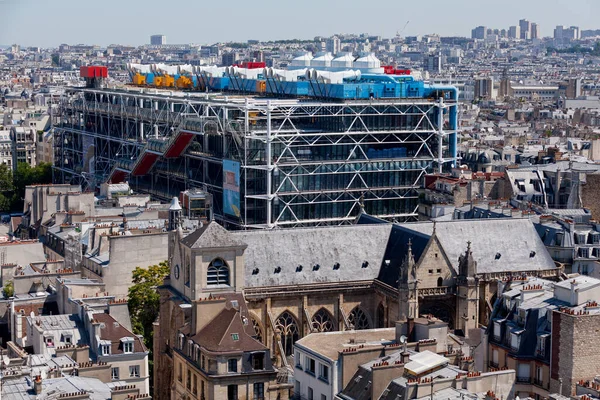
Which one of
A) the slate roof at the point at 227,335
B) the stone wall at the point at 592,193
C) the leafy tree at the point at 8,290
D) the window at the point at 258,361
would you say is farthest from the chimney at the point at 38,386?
the stone wall at the point at 592,193

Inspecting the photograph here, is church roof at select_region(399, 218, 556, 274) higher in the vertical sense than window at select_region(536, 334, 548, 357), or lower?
higher

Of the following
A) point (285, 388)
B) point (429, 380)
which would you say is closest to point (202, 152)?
point (285, 388)

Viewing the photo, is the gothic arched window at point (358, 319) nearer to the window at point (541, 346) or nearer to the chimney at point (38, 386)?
the window at point (541, 346)

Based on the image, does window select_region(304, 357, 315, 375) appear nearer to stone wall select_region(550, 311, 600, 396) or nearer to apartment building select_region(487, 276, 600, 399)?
apartment building select_region(487, 276, 600, 399)

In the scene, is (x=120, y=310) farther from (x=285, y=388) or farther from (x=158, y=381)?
(x=285, y=388)

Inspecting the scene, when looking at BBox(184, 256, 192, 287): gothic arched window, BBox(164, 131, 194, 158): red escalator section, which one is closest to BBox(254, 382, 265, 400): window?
BBox(184, 256, 192, 287): gothic arched window

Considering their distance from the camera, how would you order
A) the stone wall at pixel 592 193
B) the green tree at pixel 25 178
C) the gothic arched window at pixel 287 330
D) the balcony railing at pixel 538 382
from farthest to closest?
the green tree at pixel 25 178, the stone wall at pixel 592 193, the gothic arched window at pixel 287 330, the balcony railing at pixel 538 382

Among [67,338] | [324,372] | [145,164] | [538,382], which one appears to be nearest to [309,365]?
[324,372]
